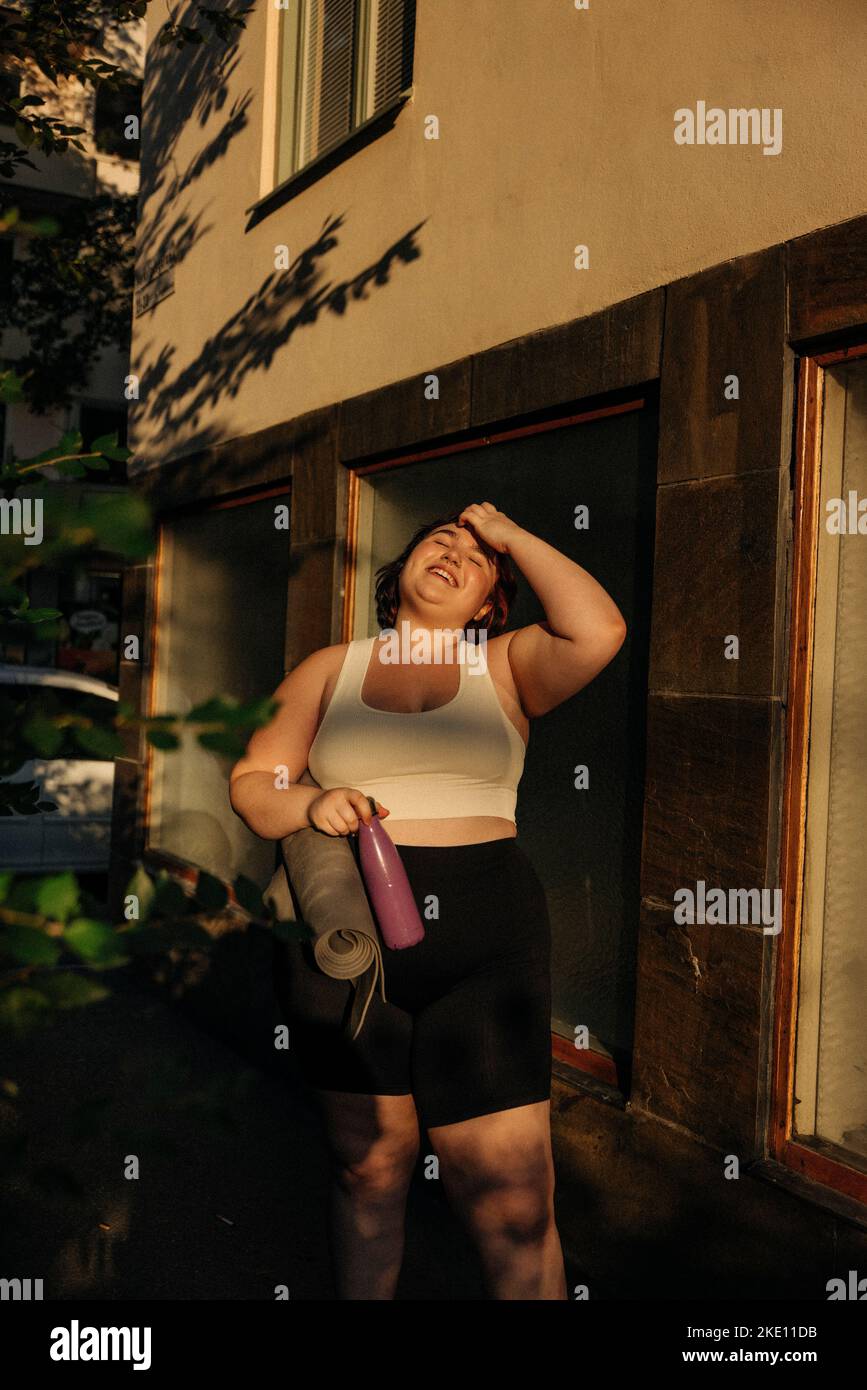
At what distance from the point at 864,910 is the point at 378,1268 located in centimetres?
147

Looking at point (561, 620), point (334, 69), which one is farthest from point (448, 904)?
point (334, 69)

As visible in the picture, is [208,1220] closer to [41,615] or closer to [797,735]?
[797,735]

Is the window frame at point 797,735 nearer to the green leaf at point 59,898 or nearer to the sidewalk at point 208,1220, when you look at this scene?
the sidewalk at point 208,1220

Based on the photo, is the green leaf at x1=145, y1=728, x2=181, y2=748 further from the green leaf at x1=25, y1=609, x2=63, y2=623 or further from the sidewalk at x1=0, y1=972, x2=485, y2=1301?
the sidewalk at x1=0, y1=972, x2=485, y2=1301

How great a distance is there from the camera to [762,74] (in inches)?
137

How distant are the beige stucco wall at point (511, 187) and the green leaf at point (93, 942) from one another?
2.76 m

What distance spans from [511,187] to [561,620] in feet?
7.99

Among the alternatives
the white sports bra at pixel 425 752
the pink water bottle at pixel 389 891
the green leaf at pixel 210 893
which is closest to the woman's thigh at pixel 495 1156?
the pink water bottle at pixel 389 891

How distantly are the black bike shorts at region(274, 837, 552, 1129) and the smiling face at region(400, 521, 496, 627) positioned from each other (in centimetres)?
55

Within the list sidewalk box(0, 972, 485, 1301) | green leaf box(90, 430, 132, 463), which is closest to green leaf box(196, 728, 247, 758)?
green leaf box(90, 430, 132, 463)

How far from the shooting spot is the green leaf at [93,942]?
1148mm
